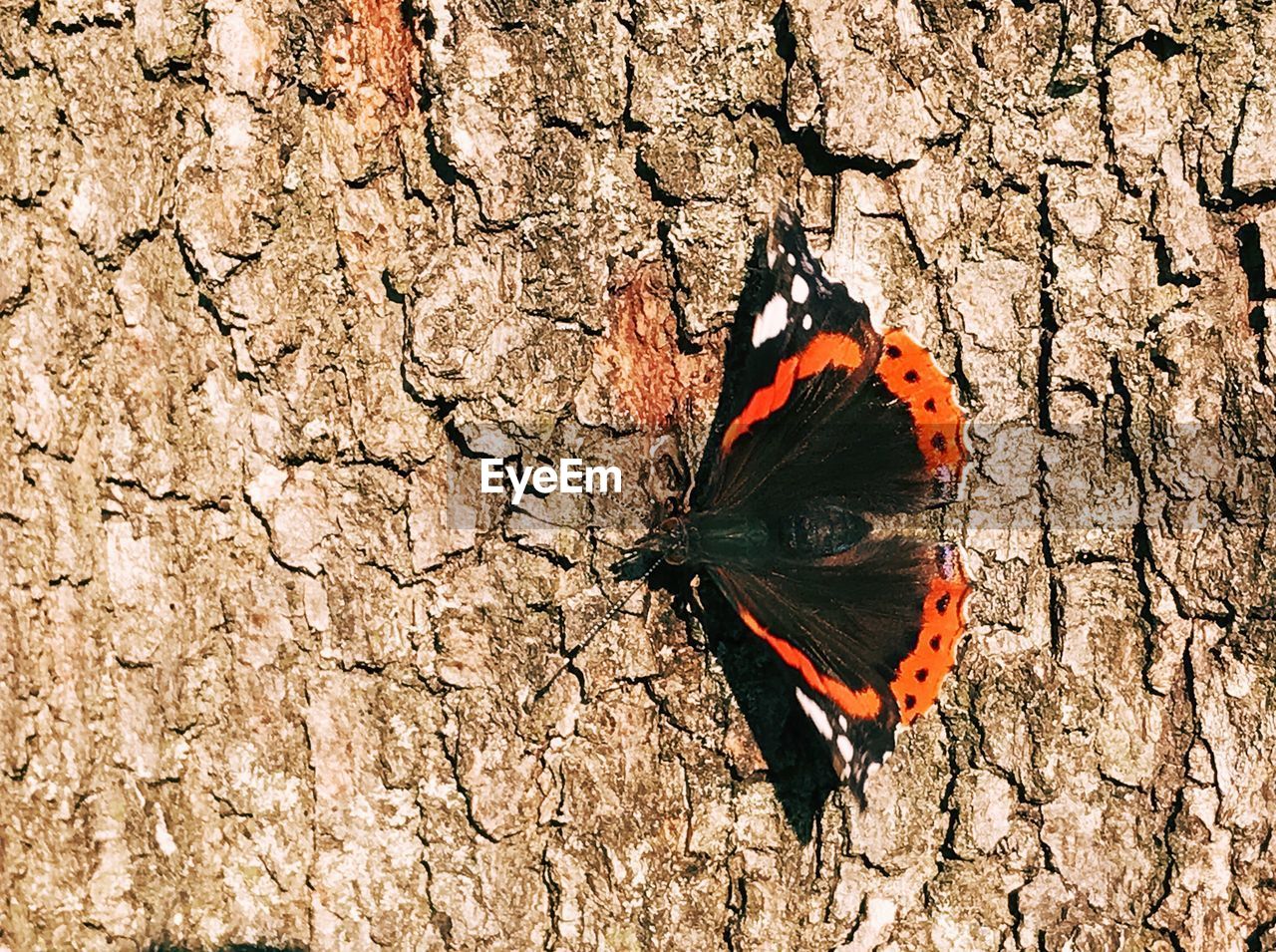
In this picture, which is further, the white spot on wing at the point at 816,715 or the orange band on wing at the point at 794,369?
the orange band on wing at the point at 794,369

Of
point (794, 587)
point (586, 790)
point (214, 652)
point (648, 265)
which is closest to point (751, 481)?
point (794, 587)

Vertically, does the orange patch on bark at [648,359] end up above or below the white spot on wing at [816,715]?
above

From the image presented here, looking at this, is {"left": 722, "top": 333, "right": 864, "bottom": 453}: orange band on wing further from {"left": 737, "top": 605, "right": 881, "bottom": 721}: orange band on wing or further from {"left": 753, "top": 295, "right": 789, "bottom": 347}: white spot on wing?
{"left": 737, "top": 605, "right": 881, "bottom": 721}: orange band on wing

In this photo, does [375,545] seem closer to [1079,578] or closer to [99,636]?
[99,636]

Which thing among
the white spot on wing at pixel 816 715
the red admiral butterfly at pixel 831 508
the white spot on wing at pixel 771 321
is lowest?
the white spot on wing at pixel 816 715

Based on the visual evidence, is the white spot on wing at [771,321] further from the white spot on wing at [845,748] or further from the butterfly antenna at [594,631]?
the white spot on wing at [845,748]

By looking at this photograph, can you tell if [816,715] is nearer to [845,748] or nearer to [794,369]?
[845,748]

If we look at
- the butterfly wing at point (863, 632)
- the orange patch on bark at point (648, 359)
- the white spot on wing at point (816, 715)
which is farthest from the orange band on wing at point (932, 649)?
the orange patch on bark at point (648, 359)
